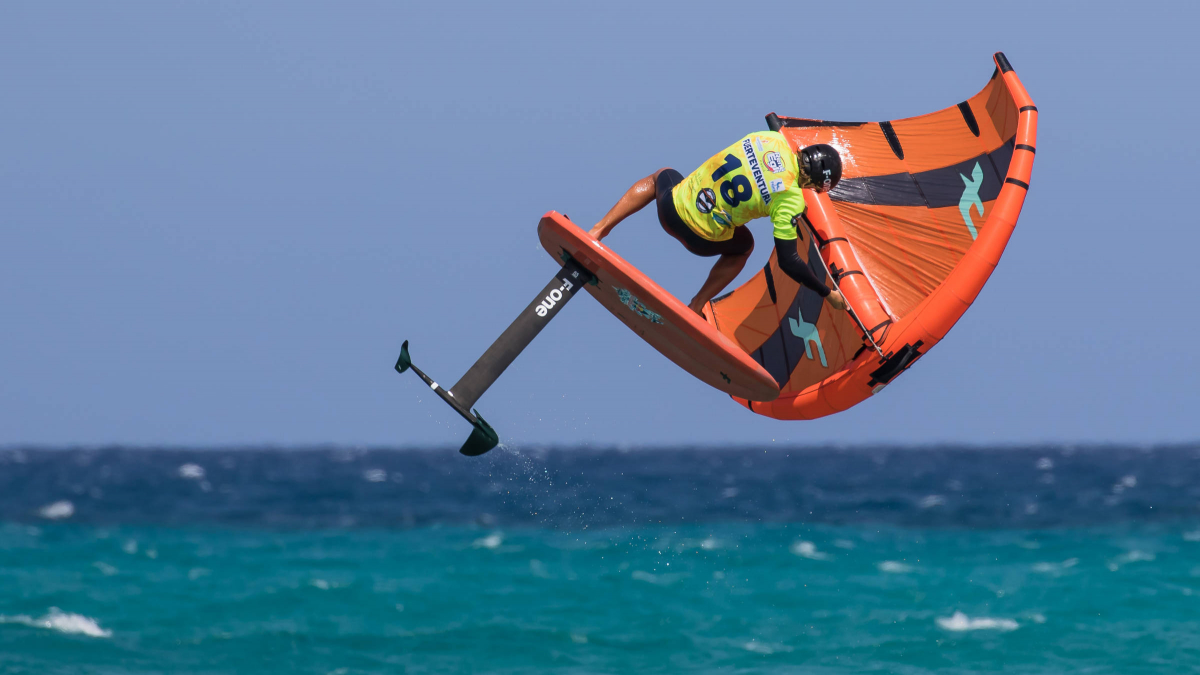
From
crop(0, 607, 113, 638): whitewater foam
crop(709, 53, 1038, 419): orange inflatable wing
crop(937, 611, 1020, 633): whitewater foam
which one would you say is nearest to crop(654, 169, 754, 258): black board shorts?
crop(709, 53, 1038, 419): orange inflatable wing

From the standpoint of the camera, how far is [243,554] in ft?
72.4

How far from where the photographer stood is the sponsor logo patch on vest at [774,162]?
24.6ft

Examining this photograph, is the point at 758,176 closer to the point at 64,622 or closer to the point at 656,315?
the point at 656,315

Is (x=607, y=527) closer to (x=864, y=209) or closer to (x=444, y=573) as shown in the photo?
(x=444, y=573)

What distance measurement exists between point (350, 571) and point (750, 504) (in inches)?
425

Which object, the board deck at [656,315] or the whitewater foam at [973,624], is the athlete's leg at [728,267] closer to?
the board deck at [656,315]

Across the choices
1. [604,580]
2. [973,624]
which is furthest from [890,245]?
[604,580]

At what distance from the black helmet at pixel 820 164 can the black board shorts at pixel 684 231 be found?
703 mm

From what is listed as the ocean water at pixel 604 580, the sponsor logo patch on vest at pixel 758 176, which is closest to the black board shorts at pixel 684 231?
the sponsor logo patch on vest at pixel 758 176

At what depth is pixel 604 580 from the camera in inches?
773

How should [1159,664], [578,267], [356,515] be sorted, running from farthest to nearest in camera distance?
[356,515] < [1159,664] < [578,267]

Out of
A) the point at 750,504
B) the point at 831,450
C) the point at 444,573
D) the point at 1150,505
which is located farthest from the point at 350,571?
the point at 831,450

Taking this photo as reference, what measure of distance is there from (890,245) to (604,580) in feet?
36.8

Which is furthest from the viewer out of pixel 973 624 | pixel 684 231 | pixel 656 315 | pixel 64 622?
pixel 973 624
